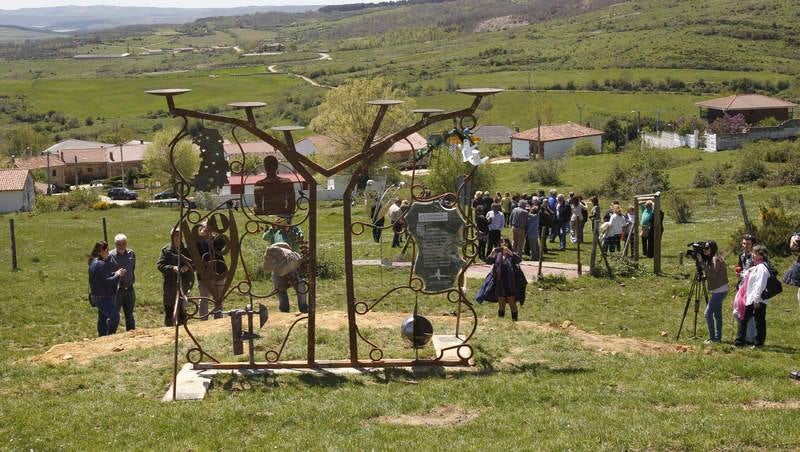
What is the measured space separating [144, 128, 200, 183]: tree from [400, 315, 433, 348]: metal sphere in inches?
2644

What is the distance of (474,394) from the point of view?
1122 centimetres

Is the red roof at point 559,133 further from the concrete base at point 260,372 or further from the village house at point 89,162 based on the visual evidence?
the concrete base at point 260,372

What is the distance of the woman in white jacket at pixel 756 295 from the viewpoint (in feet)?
44.3

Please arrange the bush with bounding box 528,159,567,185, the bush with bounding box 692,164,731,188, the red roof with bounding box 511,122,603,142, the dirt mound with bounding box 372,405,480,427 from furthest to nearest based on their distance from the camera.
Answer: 1. the red roof with bounding box 511,122,603,142
2. the bush with bounding box 528,159,567,185
3. the bush with bounding box 692,164,731,188
4. the dirt mound with bounding box 372,405,480,427

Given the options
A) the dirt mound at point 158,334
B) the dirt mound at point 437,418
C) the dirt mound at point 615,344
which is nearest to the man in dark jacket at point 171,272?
the dirt mound at point 158,334

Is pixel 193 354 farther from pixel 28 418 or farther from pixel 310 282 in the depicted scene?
pixel 28 418

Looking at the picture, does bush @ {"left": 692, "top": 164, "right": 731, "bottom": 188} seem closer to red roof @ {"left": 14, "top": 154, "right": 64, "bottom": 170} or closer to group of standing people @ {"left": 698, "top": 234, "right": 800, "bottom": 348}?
group of standing people @ {"left": 698, "top": 234, "right": 800, "bottom": 348}

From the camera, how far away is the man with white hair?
1509 cm

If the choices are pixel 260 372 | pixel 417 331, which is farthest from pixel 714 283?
pixel 260 372

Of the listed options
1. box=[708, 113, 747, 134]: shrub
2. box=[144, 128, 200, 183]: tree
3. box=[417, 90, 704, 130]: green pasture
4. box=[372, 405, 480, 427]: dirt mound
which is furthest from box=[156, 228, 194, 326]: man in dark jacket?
box=[417, 90, 704, 130]: green pasture

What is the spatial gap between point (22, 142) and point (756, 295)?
113 meters

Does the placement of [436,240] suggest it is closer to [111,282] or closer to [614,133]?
[111,282]

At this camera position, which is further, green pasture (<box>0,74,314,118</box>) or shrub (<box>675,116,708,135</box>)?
green pasture (<box>0,74,314,118</box>)

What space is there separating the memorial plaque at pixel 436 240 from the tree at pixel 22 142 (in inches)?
4250
